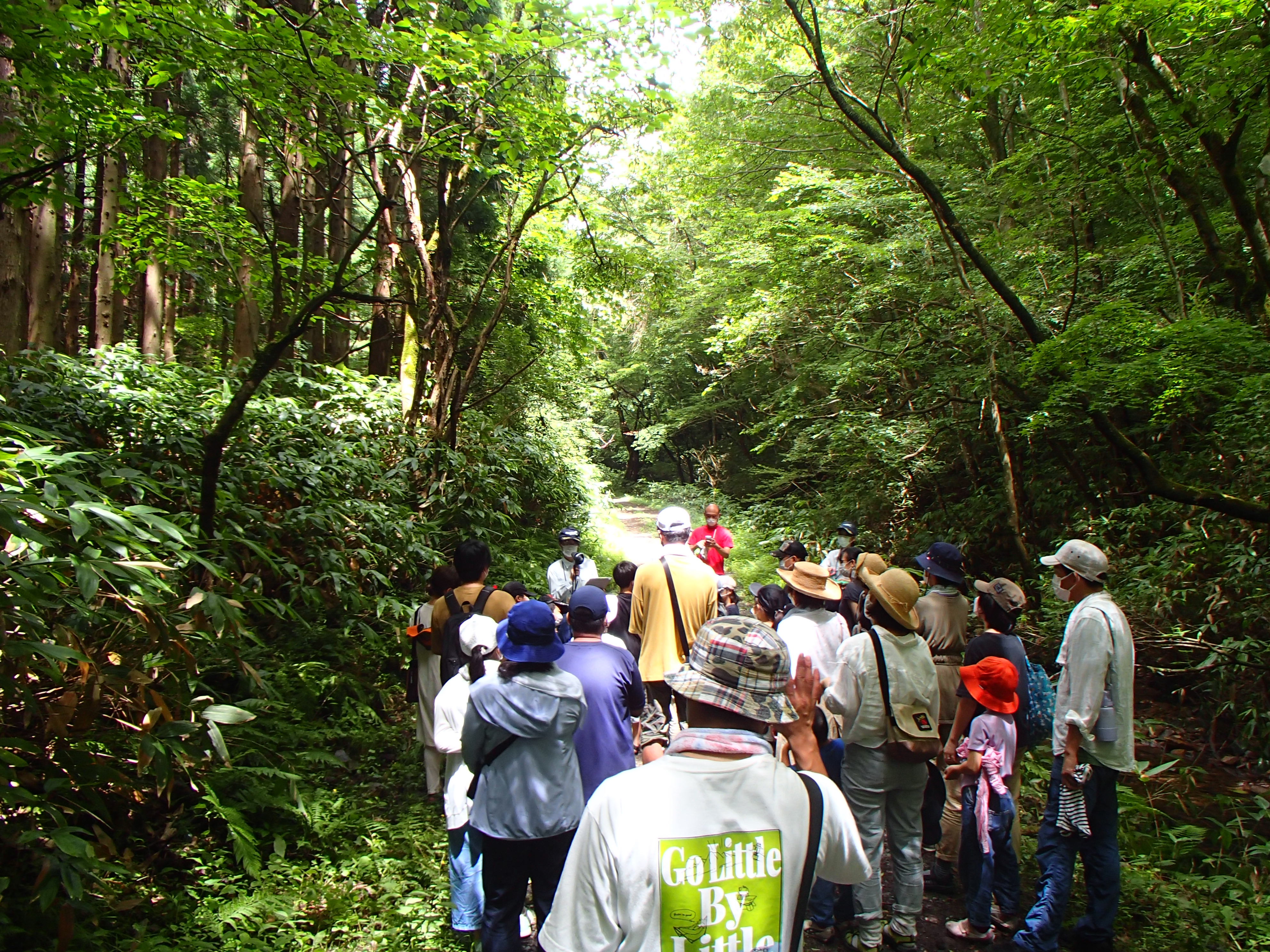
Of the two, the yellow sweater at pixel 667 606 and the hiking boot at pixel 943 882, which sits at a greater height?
the yellow sweater at pixel 667 606

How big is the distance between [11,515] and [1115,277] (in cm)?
1024

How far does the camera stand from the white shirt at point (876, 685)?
11.7ft

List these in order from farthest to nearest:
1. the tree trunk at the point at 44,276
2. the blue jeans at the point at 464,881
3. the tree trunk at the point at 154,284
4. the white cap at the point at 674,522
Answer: the tree trunk at the point at 154,284 < the tree trunk at the point at 44,276 < the white cap at the point at 674,522 < the blue jeans at the point at 464,881

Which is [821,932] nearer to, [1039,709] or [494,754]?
[1039,709]

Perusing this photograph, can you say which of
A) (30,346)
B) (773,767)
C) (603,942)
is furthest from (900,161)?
(30,346)

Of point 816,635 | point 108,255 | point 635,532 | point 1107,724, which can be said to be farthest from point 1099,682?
point 635,532

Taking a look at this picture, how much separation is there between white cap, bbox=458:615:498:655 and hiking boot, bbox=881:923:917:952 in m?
2.52

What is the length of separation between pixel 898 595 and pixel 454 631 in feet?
8.48

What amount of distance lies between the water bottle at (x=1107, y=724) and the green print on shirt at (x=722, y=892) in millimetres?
2601

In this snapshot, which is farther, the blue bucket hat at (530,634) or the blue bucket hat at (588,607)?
the blue bucket hat at (588,607)

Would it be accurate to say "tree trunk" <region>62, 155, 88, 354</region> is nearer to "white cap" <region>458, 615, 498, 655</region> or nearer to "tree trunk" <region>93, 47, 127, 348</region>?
"tree trunk" <region>93, 47, 127, 348</region>

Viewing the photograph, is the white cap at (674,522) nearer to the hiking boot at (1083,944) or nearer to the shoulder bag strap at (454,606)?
the shoulder bag strap at (454,606)

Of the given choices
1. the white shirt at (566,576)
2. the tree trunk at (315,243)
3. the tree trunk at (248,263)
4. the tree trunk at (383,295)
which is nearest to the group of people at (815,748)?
the white shirt at (566,576)

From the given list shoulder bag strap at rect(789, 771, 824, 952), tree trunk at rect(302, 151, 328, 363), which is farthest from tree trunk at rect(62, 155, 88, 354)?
shoulder bag strap at rect(789, 771, 824, 952)
